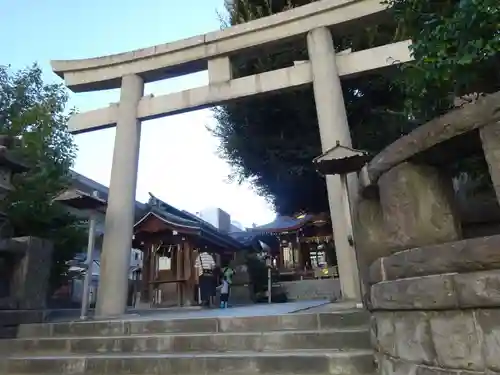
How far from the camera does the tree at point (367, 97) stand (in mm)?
2773

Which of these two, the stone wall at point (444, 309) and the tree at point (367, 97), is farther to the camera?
the tree at point (367, 97)

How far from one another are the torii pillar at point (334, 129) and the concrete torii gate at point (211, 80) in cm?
2

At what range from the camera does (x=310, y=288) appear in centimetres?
1803

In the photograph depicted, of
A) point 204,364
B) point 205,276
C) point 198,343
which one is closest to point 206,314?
point 198,343

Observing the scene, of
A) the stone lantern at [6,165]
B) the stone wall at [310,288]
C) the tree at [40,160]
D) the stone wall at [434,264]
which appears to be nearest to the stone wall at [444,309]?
the stone wall at [434,264]

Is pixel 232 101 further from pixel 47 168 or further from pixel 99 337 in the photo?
pixel 99 337

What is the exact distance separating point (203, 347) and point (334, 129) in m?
4.30

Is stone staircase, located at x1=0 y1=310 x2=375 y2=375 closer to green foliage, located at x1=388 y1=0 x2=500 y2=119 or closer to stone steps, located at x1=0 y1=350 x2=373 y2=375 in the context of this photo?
stone steps, located at x1=0 y1=350 x2=373 y2=375

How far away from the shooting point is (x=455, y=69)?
2.84m

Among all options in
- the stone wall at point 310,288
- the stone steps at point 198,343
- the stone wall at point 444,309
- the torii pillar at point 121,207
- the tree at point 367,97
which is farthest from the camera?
the stone wall at point 310,288

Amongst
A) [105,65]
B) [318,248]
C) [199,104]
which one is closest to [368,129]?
[199,104]

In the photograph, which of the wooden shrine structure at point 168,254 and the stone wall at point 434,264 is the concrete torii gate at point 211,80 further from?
the wooden shrine structure at point 168,254

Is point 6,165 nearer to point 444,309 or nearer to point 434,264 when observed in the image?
point 434,264

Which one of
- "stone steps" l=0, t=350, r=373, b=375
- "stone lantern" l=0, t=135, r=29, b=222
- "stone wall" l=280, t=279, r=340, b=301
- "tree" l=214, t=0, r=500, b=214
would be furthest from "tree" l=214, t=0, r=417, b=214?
"stone steps" l=0, t=350, r=373, b=375
